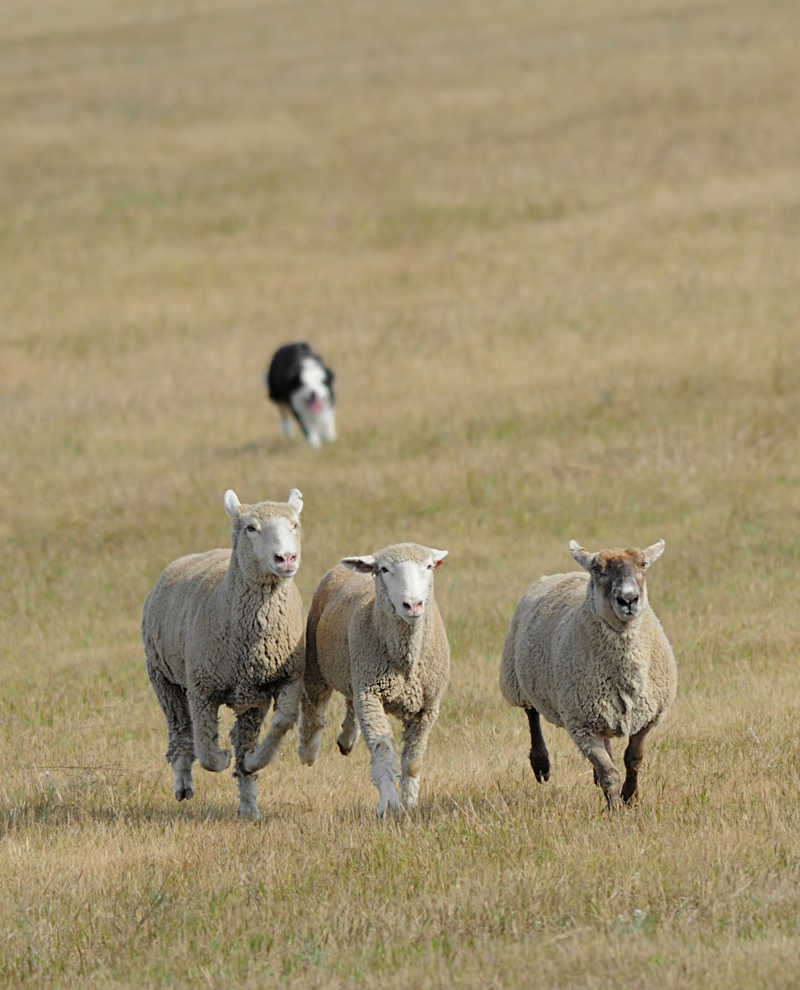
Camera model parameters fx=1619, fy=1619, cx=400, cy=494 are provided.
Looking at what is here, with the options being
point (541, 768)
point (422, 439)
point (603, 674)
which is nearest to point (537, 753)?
point (541, 768)

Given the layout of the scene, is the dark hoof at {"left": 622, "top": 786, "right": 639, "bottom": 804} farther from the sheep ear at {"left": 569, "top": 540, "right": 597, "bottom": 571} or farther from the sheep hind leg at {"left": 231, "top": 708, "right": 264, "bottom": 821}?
the sheep hind leg at {"left": 231, "top": 708, "right": 264, "bottom": 821}

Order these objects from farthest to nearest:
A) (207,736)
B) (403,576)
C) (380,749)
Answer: (207,736)
(380,749)
(403,576)

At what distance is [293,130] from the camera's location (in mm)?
40344

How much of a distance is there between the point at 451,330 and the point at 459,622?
1248 centimetres

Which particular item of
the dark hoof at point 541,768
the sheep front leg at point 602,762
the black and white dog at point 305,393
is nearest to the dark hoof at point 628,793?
the sheep front leg at point 602,762

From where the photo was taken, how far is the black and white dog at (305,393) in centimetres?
2084

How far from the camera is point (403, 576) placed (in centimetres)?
823

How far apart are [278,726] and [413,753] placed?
0.75 metres

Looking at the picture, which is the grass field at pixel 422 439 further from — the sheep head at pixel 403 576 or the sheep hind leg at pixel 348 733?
the sheep head at pixel 403 576

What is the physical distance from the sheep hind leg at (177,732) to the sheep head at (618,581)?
2791mm

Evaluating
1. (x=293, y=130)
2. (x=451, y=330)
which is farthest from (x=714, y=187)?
(x=293, y=130)

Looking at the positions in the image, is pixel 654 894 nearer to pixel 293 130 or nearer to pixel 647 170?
pixel 647 170

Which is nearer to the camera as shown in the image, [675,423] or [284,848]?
[284,848]

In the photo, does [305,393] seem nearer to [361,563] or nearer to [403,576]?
[361,563]
